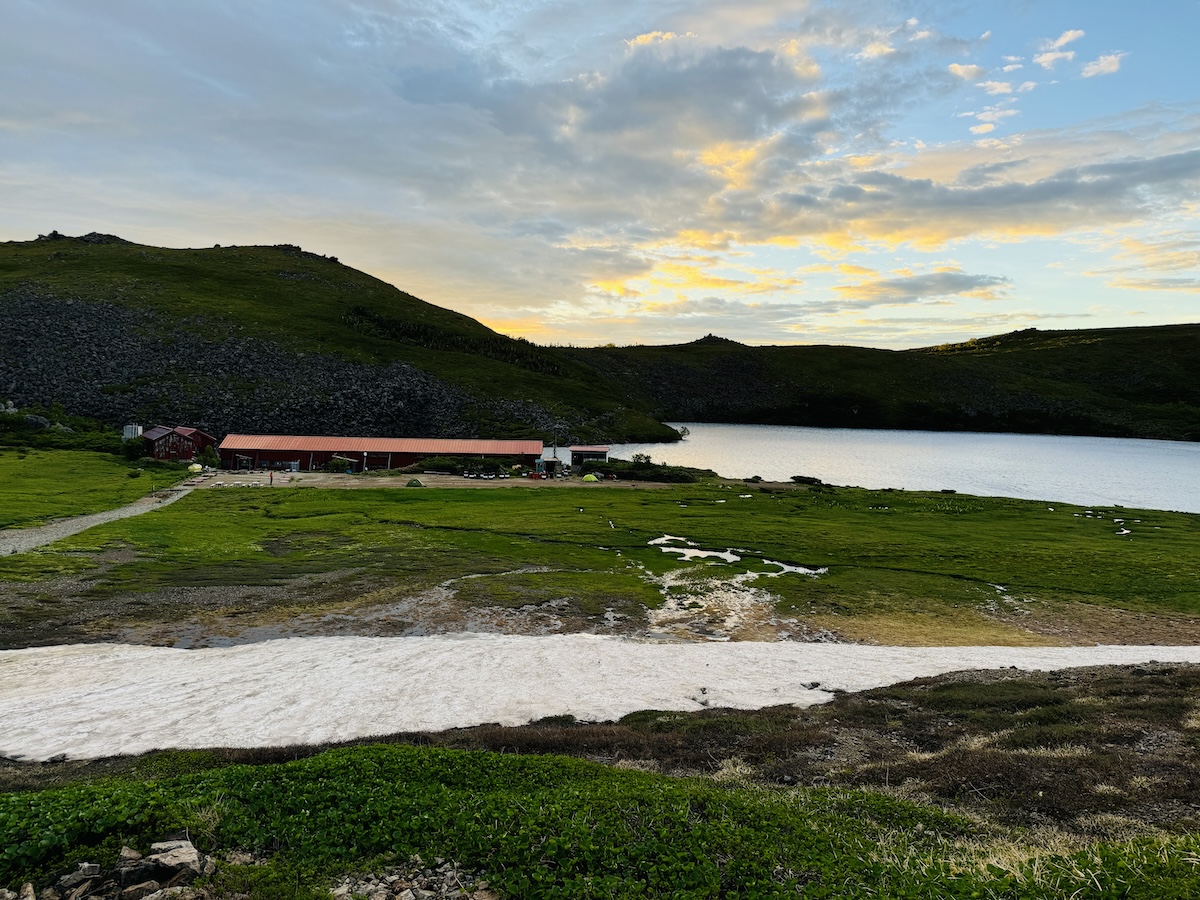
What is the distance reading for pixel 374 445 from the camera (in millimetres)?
108312

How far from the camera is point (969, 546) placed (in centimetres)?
5809

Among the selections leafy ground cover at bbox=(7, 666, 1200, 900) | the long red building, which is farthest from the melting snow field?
the long red building

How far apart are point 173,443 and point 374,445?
29152 millimetres

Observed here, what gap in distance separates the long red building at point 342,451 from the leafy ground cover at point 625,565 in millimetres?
27996

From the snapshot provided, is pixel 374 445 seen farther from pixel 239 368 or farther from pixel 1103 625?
pixel 1103 625

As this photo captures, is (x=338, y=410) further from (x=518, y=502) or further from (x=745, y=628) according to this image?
(x=745, y=628)

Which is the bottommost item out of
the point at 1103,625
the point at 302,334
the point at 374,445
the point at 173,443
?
the point at 1103,625

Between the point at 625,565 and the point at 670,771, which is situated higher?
the point at 670,771

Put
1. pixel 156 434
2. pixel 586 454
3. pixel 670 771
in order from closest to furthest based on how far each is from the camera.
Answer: pixel 670 771, pixel 156 434, pixel 586 454

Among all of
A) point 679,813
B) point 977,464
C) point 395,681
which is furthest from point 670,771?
point 977,464

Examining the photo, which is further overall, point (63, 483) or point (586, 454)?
point (586, 454)

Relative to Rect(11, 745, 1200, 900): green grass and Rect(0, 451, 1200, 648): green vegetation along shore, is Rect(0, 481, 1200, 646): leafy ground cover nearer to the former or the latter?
Rect(0, 451, 1200, 648): green vegetation along shore

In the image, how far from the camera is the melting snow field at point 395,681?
19.3 metres

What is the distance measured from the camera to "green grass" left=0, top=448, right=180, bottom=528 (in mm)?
57062
